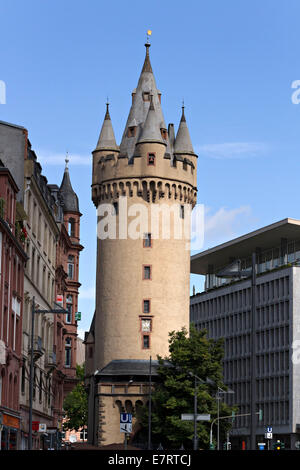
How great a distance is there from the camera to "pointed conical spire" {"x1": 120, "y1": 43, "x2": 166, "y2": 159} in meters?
106

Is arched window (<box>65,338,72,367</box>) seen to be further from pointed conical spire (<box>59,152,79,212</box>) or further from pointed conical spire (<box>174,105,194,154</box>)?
pointed conical spire (<box>174,105,194,154</box>)

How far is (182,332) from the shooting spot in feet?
298

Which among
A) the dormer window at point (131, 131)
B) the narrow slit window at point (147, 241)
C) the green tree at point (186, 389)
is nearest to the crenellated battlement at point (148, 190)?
the narrow slit window at point (147, 241)

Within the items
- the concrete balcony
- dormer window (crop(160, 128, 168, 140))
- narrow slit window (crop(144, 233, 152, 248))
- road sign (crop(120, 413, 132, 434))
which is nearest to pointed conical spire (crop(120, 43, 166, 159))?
dormer window (crop(160, 128, 168, 140))

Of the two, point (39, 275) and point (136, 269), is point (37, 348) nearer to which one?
point (39, 275)

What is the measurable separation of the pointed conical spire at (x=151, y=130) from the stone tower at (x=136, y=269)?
10cm

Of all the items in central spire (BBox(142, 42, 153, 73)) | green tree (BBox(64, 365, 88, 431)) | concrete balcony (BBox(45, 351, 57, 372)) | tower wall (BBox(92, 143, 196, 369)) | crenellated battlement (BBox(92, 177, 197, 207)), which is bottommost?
green tree (BBox(64, 365, 88, 431))

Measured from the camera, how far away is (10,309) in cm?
5003

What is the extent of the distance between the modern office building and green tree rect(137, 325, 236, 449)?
3943 centimetres

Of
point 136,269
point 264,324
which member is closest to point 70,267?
point 136,269

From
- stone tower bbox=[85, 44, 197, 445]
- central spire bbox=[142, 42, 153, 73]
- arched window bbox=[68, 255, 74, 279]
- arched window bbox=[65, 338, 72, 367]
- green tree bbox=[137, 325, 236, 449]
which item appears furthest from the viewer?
central spire bbox=[142, 42, 153, 73]
